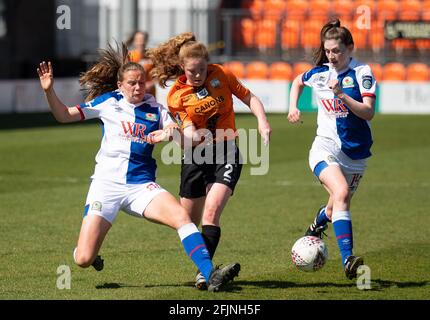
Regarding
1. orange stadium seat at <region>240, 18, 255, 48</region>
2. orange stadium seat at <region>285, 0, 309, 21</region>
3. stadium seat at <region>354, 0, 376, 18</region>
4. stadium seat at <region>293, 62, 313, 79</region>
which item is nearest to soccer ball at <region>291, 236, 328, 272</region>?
stadium seat at <region>293, 62, 313, 79</region>

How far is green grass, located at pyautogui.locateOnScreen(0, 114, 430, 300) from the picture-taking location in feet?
25.4

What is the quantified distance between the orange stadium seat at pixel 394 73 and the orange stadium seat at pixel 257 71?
3.58 metres

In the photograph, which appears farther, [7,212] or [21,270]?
[7,212]

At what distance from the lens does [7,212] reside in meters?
11.8

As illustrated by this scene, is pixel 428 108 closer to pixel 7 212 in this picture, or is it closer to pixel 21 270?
pixel 7 212

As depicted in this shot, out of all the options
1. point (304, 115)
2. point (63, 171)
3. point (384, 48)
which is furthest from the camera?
point (384, 48)

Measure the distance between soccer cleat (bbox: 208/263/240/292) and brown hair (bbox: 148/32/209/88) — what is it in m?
1.71

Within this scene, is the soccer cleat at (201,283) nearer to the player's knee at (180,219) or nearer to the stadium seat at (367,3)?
the player's knee at (180,219)

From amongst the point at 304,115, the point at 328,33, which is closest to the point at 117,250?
the point at 328,33

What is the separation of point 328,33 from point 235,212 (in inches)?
169

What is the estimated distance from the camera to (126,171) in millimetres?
7695

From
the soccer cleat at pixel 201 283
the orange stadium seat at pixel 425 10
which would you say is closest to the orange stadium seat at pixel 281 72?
the orange stadium seat at pixel 425 10

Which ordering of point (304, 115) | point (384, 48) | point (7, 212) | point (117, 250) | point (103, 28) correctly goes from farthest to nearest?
point (103, 28) → point (384, 48) → point (304, 115) → point (7, 212) → point (117, 250)

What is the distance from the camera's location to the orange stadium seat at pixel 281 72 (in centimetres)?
2998
